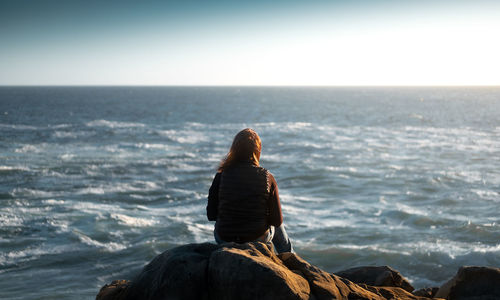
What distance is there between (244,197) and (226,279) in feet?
3.72

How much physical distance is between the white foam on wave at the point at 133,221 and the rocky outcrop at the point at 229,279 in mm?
8411

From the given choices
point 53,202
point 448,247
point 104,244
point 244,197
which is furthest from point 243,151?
point 53,202

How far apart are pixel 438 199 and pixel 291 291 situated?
13.1 m

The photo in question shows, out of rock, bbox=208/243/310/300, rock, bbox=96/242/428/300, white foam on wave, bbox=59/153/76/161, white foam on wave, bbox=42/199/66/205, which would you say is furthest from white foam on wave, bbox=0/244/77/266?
white foam on wave, bbox=59/153/76/161

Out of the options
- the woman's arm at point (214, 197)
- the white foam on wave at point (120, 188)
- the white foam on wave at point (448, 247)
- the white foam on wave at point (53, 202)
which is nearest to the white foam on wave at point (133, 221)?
the white foam on wave at point (53, 202)

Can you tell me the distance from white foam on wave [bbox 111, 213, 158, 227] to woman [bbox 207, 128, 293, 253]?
827 centimetres

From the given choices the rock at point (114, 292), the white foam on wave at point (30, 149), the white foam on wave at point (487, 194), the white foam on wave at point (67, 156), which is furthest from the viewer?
the white foam on wave at point (30, 149)

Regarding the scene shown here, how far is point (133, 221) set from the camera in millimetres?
12703

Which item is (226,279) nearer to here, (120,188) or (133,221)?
(133,221)

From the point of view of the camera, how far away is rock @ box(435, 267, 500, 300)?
4.82m

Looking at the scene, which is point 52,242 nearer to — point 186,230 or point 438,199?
point 186,230

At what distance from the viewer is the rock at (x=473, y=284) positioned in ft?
15.8

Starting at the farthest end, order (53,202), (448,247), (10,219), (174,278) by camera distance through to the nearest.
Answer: (53,202) < (10,219) < (448,247) < (174,278)

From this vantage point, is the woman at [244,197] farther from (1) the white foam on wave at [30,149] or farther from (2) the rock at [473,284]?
(1) the white foam on wave at [30,149]
